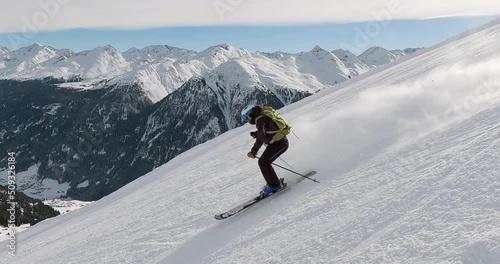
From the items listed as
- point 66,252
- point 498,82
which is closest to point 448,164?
point 498,82

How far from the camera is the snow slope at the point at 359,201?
5.75m

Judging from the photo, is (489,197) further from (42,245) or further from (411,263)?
(42,245)

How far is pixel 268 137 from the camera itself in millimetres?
10180

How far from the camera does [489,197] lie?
18.8 ft

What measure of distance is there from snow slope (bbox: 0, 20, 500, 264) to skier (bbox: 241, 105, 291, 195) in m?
0.49

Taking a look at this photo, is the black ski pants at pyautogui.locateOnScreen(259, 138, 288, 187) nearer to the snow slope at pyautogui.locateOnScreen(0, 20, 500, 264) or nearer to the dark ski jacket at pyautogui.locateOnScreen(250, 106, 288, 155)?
the dark ski jacket at pyautogui.locateOnScreen(250, 106, 288, 155)

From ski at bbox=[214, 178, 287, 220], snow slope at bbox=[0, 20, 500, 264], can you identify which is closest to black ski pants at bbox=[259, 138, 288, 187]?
ski at bbox=[214, 178, 287, 220]

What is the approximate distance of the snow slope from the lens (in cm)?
575

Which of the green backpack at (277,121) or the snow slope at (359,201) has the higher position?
the green backpack at (277,121)

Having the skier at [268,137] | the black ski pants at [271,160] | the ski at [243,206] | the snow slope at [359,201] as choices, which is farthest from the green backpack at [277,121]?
the snow slope at [359,201]

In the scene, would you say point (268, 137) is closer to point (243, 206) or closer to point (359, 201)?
point (243, 206)

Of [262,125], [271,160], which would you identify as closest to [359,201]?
[271,160]

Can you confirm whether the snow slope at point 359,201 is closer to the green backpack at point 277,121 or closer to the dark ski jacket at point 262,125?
the green backpack at point 277,121

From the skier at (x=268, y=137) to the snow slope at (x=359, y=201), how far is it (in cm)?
49
